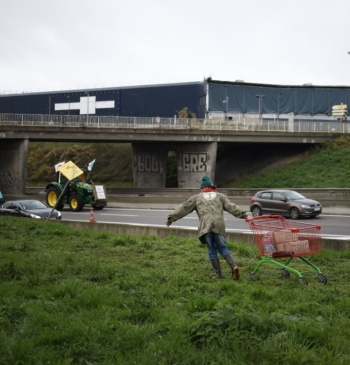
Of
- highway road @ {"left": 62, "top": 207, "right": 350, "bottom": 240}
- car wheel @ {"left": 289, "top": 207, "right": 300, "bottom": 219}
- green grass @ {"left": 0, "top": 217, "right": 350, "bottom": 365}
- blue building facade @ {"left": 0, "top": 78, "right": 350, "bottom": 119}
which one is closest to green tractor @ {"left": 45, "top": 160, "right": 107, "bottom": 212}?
highway road @ {"left": 62, "top": 207, "right": 350, "bottom": 240}

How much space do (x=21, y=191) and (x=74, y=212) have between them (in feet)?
43.3

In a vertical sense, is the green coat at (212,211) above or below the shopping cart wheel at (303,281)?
above

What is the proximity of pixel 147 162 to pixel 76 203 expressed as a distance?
A: 20132mm

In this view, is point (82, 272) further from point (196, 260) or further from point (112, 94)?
point (112, 94)

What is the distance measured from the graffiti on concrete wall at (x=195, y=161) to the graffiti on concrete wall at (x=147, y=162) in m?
3.83

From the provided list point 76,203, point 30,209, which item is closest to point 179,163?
point 76,203

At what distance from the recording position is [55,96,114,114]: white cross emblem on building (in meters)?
52.5

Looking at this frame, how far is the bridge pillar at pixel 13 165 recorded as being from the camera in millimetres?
41609

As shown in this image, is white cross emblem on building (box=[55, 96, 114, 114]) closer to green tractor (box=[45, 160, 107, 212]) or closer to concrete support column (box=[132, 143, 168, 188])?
concrete support column (box=[132, 143, 168, 188])

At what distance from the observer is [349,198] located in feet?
98.0

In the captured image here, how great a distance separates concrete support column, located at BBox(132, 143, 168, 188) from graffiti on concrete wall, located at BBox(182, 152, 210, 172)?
3452 mm

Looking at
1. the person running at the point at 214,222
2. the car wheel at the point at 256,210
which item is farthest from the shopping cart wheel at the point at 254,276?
the car wheel at the point at 256,210

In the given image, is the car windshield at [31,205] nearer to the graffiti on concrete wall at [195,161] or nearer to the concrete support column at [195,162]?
the concrete support column at [195,162]

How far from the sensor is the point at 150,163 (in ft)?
167
